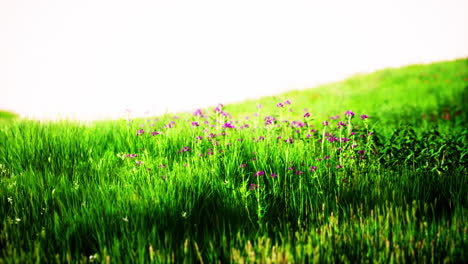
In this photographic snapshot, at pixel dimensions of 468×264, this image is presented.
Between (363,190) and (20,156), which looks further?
(20,156)

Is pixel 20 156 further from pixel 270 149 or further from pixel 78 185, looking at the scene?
pixel 270 149

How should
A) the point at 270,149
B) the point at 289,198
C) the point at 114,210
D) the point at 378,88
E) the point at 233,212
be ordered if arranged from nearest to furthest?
the point at 114,210, the point at 233,212, the point at 289,198, the point at 270,149, the point at 378,88

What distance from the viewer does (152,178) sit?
358cm

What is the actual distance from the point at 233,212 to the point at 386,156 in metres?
2.77

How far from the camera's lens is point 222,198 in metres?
3.46

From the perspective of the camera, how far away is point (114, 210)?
9.95 feet

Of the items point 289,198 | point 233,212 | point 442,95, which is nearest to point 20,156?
point 233,212

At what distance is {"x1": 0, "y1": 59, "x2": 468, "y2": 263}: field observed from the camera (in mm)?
2660

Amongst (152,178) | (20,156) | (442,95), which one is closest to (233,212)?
(152,178)

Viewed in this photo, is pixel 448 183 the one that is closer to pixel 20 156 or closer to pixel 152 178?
pixel 152 178

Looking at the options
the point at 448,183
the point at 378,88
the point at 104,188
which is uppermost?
the point at 378,88

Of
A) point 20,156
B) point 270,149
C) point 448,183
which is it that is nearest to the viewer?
point 448,183

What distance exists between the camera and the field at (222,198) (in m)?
2.66

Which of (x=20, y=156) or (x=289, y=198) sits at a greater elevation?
(x=20, y=156)
